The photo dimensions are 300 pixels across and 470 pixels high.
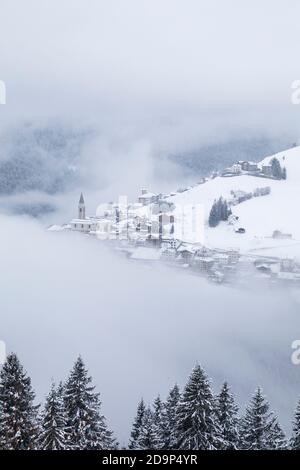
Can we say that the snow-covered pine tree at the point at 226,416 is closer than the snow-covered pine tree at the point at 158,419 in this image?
Yes

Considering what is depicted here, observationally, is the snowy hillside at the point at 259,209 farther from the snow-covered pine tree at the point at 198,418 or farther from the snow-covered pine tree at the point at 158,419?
the snow-covered pine tree at the point at 198,418

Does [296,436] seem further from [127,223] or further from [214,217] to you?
[214,217]

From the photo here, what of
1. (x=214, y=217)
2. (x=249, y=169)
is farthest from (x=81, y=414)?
(x=249, y=169)

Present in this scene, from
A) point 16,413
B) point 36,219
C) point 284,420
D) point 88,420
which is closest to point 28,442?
point 16,413

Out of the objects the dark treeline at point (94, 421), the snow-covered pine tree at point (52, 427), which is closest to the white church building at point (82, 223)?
the dark treeline at point (94, 421)

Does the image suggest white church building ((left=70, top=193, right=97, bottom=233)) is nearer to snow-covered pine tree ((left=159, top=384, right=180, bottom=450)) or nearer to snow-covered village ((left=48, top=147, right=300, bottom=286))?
snow-covered village ((left=48, top=147, right=300, bottom=286))

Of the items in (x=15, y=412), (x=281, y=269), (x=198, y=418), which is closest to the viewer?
(x=15, y=412)
